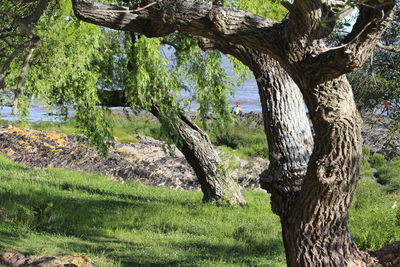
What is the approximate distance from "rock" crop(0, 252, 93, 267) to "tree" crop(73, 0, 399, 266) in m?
2.38

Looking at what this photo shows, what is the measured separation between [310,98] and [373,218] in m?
7.62

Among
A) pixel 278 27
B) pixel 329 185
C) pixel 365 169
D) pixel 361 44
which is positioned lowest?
pixel 365 169

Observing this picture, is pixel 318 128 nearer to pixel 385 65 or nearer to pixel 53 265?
pixel 53 265

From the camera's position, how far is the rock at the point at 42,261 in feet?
23.1

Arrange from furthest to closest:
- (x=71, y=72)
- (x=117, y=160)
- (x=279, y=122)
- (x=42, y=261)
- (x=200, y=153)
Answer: (x=117, y=160) → (x=200, y=153) → (x=71, y=72) → (x=279, y=122) → (x=42, y=261)

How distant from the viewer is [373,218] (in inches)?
528

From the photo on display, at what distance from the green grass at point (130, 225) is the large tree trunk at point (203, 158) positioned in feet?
1.36

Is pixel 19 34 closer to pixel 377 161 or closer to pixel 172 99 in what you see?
A: pixel 172 99

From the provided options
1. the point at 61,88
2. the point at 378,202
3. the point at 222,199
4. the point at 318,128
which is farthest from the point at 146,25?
the point at 378,202

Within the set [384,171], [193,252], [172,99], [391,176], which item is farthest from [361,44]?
[384,171]

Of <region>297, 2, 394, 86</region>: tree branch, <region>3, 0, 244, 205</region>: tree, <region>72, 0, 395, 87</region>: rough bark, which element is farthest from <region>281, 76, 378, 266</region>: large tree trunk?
<region>3, 0, 244, 205</region>: tree

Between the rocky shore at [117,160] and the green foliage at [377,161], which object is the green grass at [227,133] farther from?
the green foliage at [377,161]

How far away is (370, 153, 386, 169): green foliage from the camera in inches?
949

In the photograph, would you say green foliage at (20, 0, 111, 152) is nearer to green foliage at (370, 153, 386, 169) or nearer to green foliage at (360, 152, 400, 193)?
green foliage at (360, 152, 400, 193)
